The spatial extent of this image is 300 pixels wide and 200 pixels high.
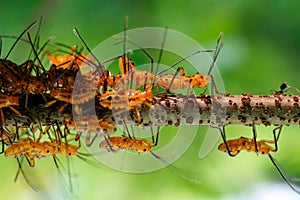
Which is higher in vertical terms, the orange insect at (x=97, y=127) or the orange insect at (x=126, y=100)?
the orange insect at (x=126, y=100)

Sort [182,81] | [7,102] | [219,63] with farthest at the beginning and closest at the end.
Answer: [219,63], [182,81], [7,102]

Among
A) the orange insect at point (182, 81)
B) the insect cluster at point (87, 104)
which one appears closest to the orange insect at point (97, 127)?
the insect cluster at point (87, 104)

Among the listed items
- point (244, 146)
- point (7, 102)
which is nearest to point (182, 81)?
point (244, 146)

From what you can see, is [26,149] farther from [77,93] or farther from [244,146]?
[244,146]

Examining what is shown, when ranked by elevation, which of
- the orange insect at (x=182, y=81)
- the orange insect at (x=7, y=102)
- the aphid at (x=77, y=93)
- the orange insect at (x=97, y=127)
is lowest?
the orange insect at (x=97, y=127)

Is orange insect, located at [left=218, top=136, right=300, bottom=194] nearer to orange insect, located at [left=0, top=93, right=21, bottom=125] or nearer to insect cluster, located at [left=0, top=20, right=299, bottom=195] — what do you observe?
insect cluster, located at [left=0, top=20, right=299, bottom=195]

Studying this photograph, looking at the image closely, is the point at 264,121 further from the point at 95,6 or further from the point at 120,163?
the point at 95,6

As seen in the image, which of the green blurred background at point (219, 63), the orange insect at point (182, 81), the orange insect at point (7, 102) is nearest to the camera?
the orange insect at point (7, 102)

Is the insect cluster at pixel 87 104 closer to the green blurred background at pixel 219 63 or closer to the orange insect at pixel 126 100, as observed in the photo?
the orange insect at pixel 126 100
